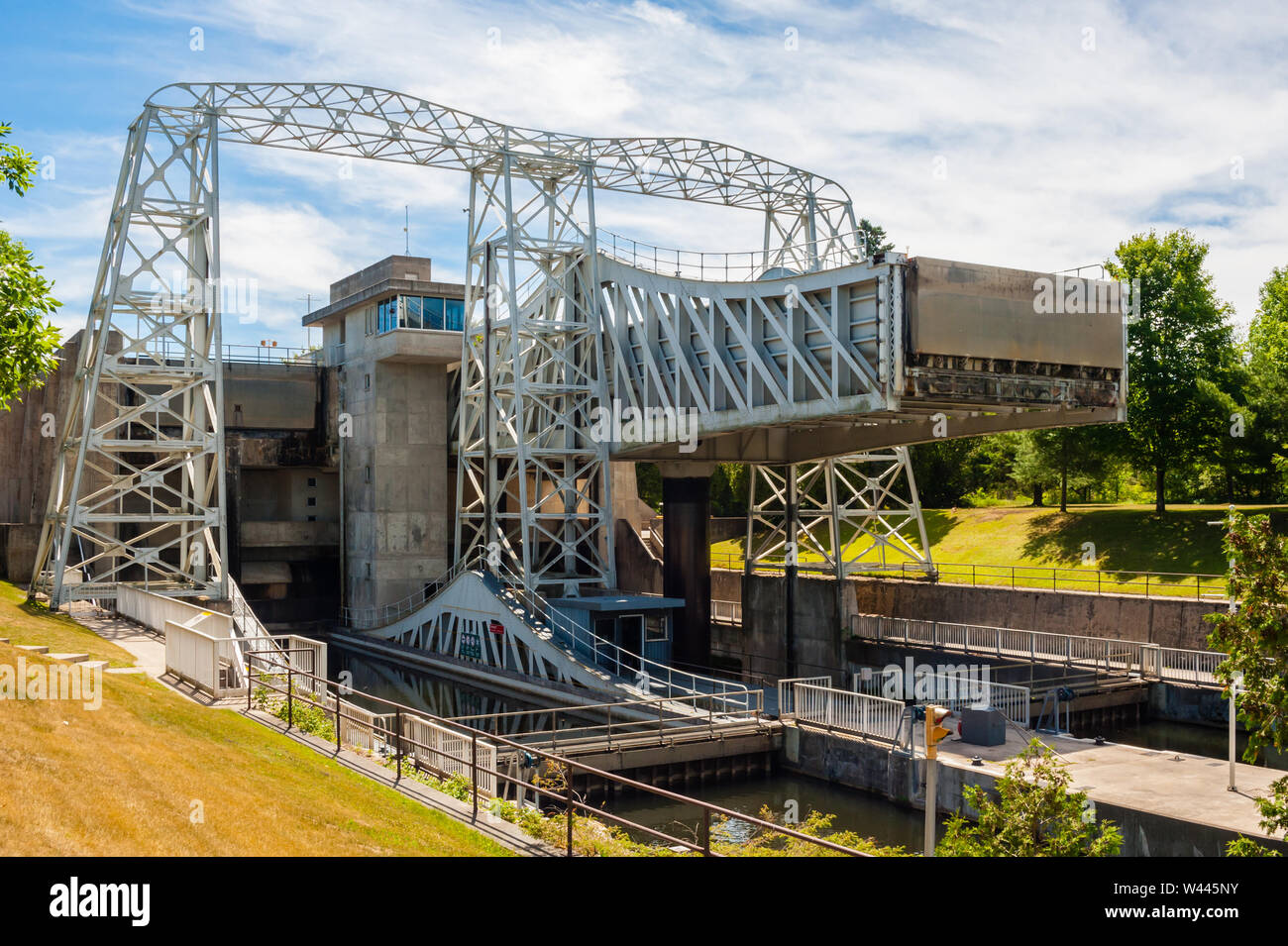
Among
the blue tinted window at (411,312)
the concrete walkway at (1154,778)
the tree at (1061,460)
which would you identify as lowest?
the concrete walkway at (1154,778)

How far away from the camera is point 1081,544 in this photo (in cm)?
5072

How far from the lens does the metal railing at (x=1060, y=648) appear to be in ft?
109

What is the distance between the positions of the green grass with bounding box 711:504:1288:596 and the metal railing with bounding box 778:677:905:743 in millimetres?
16889

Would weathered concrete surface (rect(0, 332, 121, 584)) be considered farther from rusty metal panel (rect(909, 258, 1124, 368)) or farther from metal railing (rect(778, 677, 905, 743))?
rusty metal panel (rect(909, 258, 1124, 368))

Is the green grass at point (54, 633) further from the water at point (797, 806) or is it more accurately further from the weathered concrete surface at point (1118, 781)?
the weathered concrete surface at point (1118, 781)

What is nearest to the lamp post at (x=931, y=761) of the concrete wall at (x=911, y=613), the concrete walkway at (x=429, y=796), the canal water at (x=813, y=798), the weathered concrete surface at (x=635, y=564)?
the concrete walkway at (x=429, y=796)

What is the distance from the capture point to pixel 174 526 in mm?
48250

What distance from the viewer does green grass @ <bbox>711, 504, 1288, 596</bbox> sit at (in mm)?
44250

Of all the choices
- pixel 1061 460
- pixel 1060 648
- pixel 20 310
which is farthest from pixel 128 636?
pixel 1061 460

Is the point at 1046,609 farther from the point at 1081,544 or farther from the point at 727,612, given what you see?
the point at 727,612

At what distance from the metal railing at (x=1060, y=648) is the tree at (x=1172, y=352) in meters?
17.1

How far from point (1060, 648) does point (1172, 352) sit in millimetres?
21652

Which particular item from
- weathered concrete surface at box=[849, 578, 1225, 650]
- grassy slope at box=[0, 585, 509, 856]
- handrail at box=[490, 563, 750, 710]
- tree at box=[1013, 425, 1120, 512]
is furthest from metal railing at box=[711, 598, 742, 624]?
grassy slope at box=[0, 585, 509, 856]

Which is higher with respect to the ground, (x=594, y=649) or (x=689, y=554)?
(x=689, y=554)
